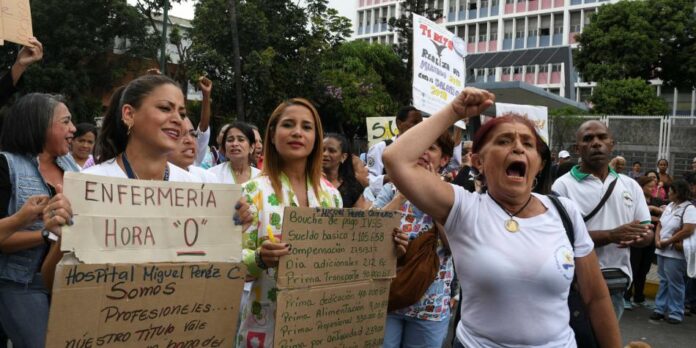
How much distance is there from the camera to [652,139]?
→ 18109 mm

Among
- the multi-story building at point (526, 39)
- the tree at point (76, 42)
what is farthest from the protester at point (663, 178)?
the multi-story building at point (526, 39)

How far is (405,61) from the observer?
4253 centimetres

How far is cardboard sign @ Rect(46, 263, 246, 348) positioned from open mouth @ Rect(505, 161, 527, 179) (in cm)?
114

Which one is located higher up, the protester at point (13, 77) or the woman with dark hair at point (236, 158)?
the protester at point (13, 77)

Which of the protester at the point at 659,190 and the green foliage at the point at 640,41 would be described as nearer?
the protester at the point at 659,190

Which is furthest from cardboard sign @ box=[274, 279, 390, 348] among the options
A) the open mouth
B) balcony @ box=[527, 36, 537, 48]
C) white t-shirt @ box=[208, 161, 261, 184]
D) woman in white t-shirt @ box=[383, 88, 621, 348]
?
balcony @ box=[527, 36, 537, 48]

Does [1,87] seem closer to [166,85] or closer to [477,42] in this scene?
[166,85]

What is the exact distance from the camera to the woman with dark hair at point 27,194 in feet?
10.1

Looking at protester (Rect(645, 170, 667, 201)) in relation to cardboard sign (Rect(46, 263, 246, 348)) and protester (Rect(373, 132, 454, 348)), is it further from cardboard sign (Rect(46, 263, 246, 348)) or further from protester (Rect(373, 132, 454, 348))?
cardboard sign (Rect(46, 263, 246, 348))

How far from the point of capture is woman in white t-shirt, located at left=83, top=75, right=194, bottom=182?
98.7 inches

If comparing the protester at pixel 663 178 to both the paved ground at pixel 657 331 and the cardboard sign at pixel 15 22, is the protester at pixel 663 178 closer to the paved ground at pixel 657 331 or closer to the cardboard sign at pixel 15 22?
the paved ground at pixel 657 331

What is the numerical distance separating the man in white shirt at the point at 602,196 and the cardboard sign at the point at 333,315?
1.80 meters

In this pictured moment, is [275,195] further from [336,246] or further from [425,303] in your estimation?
[425,303]

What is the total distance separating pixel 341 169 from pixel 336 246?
2.99 meters
